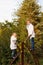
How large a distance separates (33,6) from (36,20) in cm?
177

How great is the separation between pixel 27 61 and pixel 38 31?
11.3 metres

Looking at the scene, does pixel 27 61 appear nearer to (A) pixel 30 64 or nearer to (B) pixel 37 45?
(A) pixel 30 64

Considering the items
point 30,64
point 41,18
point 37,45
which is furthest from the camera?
point 41,18

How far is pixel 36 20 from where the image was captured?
32.8 meters

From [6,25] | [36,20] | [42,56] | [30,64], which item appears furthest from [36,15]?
[30,64]

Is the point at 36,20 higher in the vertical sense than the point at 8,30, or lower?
higher

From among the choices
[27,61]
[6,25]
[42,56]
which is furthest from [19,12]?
[27,61]

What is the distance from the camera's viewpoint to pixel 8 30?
66.6 ft

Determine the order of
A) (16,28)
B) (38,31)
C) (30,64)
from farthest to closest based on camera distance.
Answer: (38,31) < (16,28) < (30,64)

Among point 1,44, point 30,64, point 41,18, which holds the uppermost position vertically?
point 41,18

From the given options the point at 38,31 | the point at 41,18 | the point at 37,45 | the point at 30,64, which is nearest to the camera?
the point at 30,64

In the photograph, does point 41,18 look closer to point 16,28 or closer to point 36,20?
point 36,20

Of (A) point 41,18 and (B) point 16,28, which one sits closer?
(B) point 16,28

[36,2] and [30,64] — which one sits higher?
[36,2]
